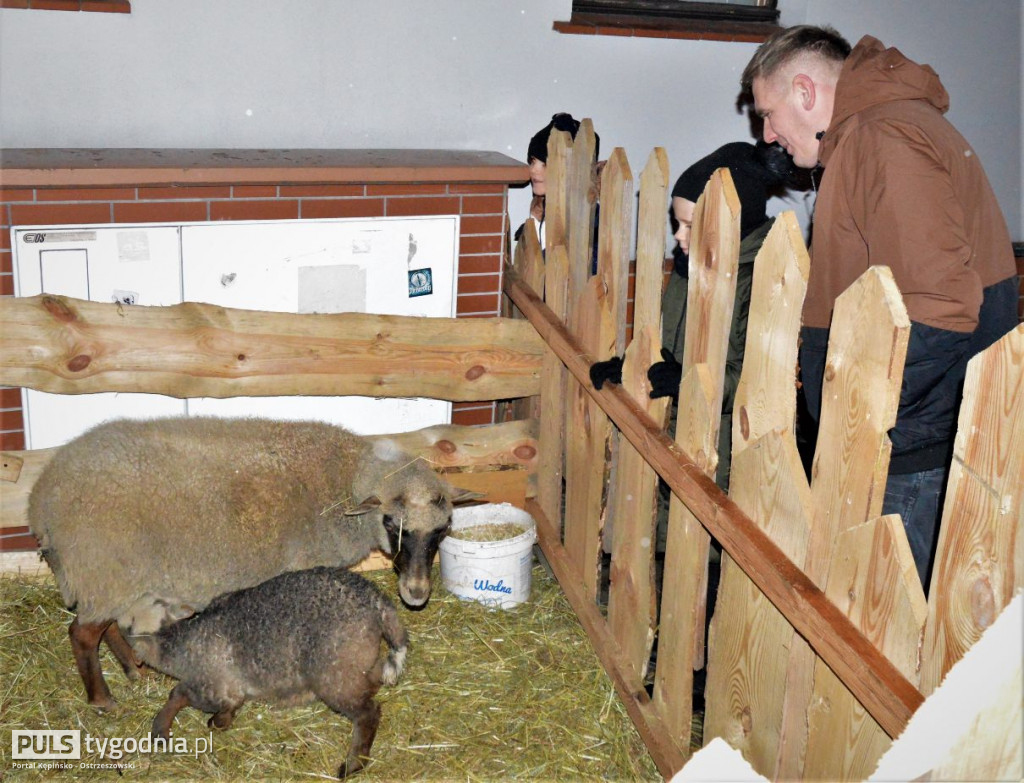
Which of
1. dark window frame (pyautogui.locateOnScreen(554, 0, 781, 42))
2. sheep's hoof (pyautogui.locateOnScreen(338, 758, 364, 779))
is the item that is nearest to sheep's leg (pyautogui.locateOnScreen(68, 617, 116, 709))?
sheep's hoof (pyautogui.locateOnScreen(338, 758, 364, 779))

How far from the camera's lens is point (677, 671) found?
364 cm

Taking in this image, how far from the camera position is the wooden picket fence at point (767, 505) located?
205 centimetres

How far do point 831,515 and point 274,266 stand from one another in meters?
3.57

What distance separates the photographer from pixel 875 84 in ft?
9.64

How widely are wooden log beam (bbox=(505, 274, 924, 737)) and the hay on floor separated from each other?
1363mm

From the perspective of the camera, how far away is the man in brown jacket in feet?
8.84

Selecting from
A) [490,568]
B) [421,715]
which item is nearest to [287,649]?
[421,715]

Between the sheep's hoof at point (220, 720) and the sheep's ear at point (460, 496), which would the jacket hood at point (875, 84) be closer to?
the sheep's ear at point (460, 496)

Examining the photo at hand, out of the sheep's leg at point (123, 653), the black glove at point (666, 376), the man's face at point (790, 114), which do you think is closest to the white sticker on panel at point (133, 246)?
the sheep's leg at point (123, 653)

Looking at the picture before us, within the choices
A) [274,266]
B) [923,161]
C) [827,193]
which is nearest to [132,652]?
[274,266]

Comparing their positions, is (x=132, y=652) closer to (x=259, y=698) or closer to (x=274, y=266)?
(x=259, y=698)

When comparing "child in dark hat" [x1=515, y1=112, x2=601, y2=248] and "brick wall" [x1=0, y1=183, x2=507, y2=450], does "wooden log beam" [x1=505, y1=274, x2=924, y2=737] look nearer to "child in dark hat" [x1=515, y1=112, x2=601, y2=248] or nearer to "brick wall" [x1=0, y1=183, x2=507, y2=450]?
"brick wall" [x1=0, y1=183, x2=507, y2=450]

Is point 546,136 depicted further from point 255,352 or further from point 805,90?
point 805,90

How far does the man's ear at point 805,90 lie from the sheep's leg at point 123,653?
3.80m
